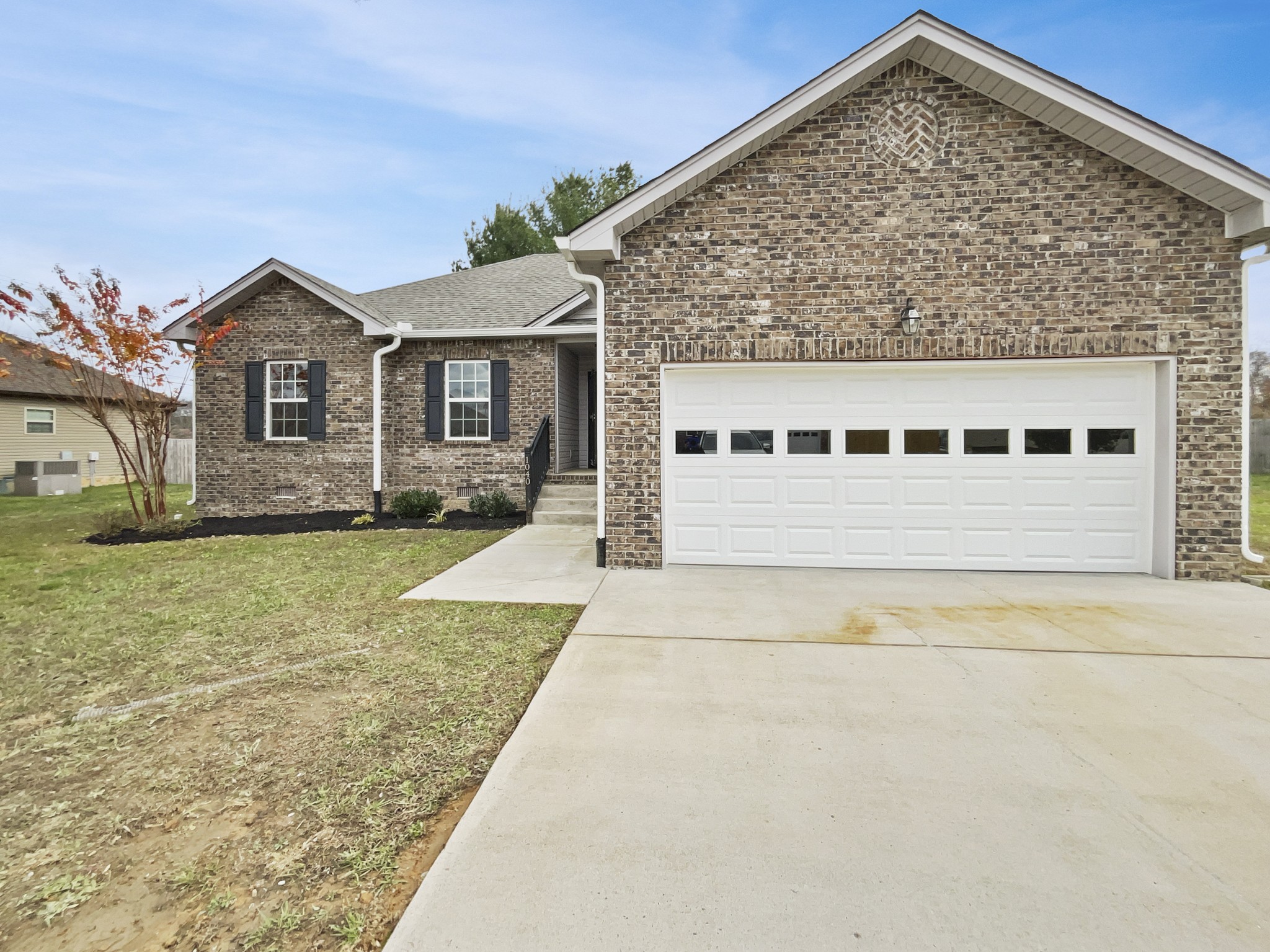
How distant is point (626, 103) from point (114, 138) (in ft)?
47.6

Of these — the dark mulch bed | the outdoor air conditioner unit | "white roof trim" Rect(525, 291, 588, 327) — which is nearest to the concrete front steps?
the dark mulch bed

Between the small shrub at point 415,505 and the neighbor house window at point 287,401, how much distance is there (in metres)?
2.62

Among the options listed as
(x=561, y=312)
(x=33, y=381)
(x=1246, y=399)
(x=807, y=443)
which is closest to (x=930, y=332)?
(x=807, y=443)

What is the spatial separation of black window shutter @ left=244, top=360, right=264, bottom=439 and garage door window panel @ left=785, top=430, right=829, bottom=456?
1053 cm

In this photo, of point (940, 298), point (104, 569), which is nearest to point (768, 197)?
point (940, 298)

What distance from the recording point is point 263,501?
12.0 metres

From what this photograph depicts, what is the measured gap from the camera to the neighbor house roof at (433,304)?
11.3m

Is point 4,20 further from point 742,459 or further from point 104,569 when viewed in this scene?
point 742,459

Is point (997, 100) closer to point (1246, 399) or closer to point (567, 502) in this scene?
point (1246, 399)

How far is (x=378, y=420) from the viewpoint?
11.5 metres

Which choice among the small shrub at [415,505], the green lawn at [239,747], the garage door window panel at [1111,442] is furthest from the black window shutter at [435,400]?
the garage door window panel at [1111,442]

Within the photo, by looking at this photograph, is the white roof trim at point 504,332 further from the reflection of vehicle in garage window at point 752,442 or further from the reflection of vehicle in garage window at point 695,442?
the reflection of vehicle in garage window at point 752,442

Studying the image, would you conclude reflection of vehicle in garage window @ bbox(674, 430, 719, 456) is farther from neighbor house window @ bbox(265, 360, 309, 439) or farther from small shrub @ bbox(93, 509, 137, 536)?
small shrub @ bbox(93, 509, 137, 536)

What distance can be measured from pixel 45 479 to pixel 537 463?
56.1ft
